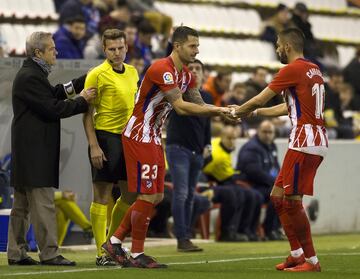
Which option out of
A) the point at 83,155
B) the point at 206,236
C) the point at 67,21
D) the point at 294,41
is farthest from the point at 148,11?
the point at 294,41

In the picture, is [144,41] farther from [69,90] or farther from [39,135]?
[39,135]

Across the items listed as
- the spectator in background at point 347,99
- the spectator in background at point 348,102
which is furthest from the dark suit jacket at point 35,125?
the spectator in background at point 347,99

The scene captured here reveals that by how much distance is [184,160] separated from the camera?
14.1m

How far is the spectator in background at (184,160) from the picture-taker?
14.1 meters

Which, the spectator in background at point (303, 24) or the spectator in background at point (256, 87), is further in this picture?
the spectator in background at point (303, 24)

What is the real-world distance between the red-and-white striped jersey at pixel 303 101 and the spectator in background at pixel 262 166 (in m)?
6.49

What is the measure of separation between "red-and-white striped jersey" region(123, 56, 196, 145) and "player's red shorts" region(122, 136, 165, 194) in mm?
67

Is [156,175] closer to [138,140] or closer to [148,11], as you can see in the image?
[138,140]

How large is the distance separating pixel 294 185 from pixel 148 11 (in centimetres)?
1239

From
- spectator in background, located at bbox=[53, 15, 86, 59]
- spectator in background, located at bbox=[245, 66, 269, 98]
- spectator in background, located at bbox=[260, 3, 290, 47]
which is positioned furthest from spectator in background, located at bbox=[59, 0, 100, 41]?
spectator in background, located at bbox=[260, 3, 290, 47]

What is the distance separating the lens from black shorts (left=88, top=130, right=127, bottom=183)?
435 inches

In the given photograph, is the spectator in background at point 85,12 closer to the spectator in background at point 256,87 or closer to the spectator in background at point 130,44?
the spectator in background at point 130,44

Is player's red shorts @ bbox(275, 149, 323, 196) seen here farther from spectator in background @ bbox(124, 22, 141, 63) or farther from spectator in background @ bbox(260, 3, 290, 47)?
spectator in background @ bbox(260, 3, 290, 47)

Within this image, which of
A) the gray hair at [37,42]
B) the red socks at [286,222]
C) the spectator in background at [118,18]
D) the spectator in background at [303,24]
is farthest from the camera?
the spectator in background at [303,24]
